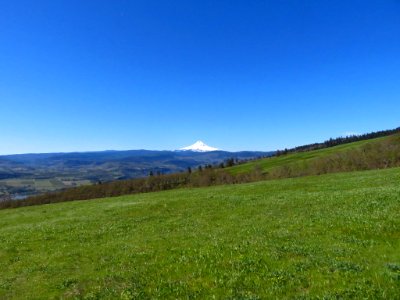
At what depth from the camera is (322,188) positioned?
1469 inches

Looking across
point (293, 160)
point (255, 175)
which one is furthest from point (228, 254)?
point (293, 160)

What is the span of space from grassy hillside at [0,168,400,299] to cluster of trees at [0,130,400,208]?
55707mm

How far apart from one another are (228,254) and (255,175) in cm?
8399

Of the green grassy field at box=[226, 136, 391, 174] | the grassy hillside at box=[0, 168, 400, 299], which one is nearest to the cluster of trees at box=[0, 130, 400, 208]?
the green grassy field at box=[226, 136, 391, 174]

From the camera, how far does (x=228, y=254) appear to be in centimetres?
1669

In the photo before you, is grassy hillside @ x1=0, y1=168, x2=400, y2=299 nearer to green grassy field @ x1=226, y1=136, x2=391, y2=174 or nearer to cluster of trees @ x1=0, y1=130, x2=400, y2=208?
cluster of trees @ x1=0, y1=130, x2=400, y2=208

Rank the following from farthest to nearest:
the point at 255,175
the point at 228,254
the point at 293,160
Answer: the point at 293,160 < the point at 255,175 < the point at 228,254

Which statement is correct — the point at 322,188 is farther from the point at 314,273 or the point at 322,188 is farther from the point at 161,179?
the point at 161,179

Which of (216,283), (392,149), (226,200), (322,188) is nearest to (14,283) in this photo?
(216,283)

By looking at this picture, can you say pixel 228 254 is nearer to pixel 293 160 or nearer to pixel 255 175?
pixel 255 175

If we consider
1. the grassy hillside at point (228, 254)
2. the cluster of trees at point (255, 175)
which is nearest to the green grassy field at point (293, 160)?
the cluster of trees at point (255, 175)

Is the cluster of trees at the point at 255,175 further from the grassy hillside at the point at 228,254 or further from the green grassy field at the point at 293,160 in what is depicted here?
the grassy hillside at the point at 228,254

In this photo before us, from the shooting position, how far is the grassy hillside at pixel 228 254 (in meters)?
12.8

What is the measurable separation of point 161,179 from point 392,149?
78.0 metres
